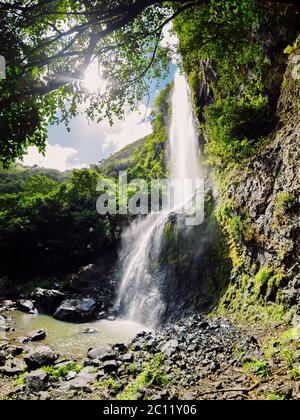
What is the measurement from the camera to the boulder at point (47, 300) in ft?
63.2

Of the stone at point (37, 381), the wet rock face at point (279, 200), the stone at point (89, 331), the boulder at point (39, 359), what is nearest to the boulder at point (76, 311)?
the stone at point (89, 331)

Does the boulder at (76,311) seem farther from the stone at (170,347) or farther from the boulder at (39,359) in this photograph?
the stone at (170,347)

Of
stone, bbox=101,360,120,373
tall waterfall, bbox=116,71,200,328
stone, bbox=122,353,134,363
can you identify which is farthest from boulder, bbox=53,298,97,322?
stone, bbox=101,360,120,373

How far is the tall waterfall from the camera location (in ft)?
54.0

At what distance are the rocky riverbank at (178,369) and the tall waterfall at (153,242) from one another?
613cm

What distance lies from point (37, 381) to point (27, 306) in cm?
1276

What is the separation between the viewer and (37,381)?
7094 mm

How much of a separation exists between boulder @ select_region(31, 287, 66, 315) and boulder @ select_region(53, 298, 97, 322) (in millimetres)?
1272

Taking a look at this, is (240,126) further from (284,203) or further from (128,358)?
(128,358)

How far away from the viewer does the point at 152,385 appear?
621cm

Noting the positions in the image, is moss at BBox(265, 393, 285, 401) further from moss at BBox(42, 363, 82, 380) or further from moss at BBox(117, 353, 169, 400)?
moss at BBox(42, 363, 82, 380)

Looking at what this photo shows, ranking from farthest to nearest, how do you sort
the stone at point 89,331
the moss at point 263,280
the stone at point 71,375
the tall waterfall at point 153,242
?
the tall waterfall at point 153,242
the stone at point 89,331
the moss at point 263,280
the stone at point 71,375

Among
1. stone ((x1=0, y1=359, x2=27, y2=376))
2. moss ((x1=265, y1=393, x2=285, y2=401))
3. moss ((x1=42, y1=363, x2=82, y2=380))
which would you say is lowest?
stone ((x1=0, y1=359, x2=27, y2=376))
